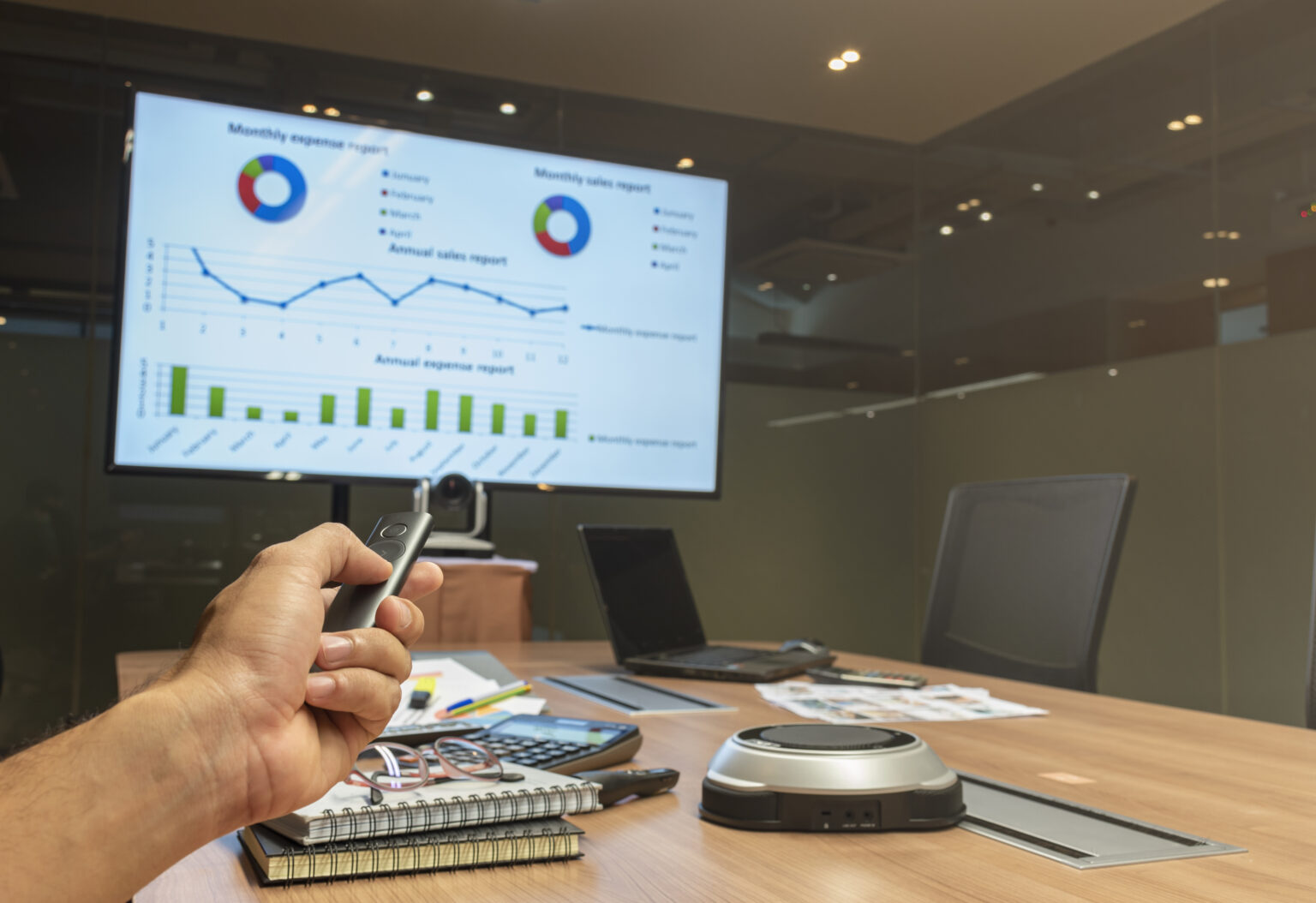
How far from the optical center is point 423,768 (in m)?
0.69

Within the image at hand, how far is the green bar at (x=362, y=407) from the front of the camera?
2480 mm

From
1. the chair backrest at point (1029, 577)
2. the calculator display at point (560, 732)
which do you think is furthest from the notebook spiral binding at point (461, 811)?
the chair backrest at point (1029, 577)

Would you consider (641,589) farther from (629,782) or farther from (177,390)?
(177,390)

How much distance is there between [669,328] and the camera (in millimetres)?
2812

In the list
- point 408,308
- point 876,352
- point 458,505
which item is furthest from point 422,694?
point 876,352

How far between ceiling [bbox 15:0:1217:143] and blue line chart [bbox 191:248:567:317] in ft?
4.52

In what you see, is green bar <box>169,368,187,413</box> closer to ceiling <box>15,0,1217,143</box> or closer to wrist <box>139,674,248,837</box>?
ceiling <box>15,0,1217,143</box>

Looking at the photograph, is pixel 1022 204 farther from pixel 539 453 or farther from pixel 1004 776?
pixel 1004 776

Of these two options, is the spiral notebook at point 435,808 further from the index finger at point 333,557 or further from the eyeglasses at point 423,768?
the index finger at point 333,557

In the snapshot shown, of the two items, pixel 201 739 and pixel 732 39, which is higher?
pixel 732 39

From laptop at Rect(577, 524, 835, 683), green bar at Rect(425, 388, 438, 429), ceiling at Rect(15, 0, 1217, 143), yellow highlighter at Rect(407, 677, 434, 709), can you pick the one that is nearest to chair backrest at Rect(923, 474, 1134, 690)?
laptop at Rect(577, 524, 835, 683)

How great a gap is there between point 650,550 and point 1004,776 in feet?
3.44

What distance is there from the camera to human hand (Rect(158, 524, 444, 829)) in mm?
537

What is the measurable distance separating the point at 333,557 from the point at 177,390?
1985 mm
